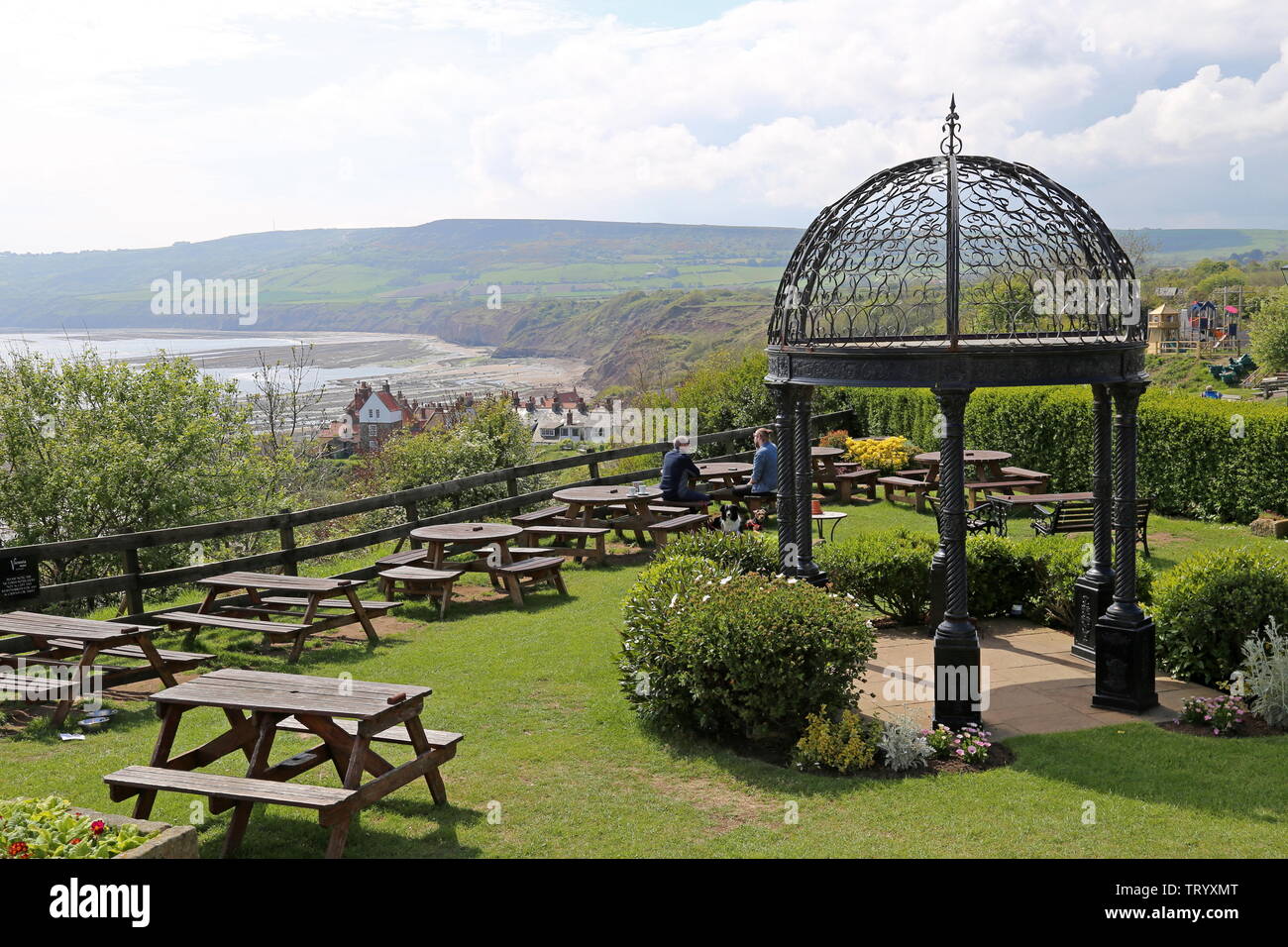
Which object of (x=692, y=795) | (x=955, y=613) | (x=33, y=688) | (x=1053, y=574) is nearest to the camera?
(x=692, y=795)

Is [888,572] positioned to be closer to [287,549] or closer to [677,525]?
[677,525]

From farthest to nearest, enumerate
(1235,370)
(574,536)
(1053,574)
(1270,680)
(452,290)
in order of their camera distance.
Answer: (452,290) < (1235,370) < (574,536) < (1053,574) < (1270,680)

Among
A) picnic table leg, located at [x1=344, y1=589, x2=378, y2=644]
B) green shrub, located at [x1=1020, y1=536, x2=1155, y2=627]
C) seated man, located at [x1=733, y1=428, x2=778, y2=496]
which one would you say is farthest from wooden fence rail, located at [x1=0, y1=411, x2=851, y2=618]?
green shrub, located at [x1=1020, y1=536, x2=1155, y2=627]

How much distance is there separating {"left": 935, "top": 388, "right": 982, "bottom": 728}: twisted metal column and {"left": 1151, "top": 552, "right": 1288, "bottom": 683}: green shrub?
2.01 metres

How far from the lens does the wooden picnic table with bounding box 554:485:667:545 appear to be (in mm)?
13992

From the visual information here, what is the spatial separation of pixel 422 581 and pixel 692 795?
5721mm

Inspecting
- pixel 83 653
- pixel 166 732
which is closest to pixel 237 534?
pixel 83 653

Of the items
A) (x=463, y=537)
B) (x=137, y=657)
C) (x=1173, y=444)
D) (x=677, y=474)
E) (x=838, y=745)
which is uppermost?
(x=1173, y=444)

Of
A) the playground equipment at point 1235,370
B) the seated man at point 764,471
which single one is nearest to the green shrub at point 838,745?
the seated man at point 764,471

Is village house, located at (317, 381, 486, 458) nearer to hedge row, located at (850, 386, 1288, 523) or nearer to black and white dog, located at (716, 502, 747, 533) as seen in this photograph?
hedge row, located at (850, 386, 1288, 523)

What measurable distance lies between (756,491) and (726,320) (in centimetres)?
9835

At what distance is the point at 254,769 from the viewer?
18.3 ft

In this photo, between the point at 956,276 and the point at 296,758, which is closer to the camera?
the point at 296,758
